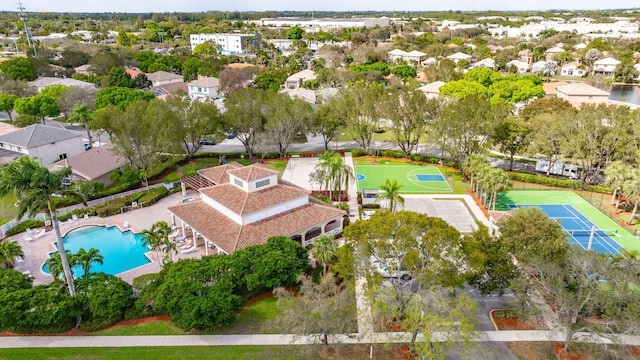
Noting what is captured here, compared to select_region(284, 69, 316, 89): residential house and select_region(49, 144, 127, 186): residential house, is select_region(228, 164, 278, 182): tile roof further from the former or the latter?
select_region(284, 69, 316, 89): residential house

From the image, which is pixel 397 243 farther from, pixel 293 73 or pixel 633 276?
pixel 293 73

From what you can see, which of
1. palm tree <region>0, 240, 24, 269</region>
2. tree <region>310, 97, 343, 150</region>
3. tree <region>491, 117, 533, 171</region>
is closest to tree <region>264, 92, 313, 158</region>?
tree <region>310, 97, 343, 150</region>

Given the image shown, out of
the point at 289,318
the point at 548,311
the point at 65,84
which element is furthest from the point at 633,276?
the point at 65,84

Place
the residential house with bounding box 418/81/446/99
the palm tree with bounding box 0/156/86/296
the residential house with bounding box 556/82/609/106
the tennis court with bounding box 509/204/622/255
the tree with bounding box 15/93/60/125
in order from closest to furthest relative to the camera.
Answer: the palm tree with bounding box 0/156/86/296 < the tennis court with bounding box 509/204/622/255 < the tree with bounding box 15/93/60/125 < the residential house with bounding box 556/82/609/106 < the residential house with bounding box 418/81/446/99

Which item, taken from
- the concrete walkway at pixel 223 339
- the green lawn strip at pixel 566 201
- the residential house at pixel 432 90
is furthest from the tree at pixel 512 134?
the residential house at pixel 432 90

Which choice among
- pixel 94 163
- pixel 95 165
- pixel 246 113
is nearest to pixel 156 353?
pixel 95 165

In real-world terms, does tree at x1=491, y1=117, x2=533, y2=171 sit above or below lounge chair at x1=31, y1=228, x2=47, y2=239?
above
